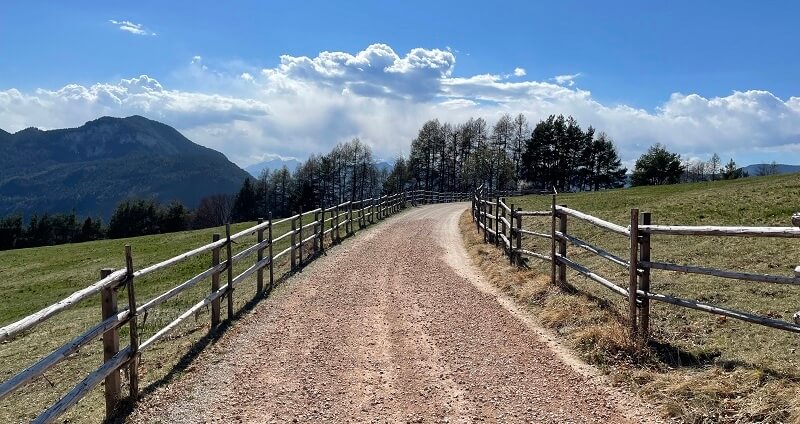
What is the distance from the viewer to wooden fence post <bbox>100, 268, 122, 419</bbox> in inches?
220

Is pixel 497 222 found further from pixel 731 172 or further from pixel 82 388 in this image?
pixel 731 172

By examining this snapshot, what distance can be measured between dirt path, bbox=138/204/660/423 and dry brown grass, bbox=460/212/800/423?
38 centimetres

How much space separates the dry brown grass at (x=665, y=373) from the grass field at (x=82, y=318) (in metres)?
5.34

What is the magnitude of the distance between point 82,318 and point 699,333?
13348 mm

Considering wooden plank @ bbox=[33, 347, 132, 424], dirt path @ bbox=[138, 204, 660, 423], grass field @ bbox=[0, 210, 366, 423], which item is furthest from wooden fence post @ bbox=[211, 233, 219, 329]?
wooden plank @ bbox=[33, 347, 132, 424]

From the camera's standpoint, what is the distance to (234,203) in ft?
347

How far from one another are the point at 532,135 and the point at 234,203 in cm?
5748

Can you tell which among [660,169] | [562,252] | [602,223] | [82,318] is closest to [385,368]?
[602,223]

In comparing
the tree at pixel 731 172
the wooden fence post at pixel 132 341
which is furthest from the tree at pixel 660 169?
the wooden fence post at pixel 132 341

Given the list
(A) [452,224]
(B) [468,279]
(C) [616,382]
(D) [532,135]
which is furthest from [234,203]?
(C) [616,382]

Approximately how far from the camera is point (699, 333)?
7.28 metres

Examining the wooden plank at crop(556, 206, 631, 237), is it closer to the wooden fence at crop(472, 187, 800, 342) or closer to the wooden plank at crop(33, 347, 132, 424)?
the wooden fence at crop(472, 187, 800, 342)

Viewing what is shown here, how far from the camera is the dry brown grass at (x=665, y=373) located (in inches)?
197

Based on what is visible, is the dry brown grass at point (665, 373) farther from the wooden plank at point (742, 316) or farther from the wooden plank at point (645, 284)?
the wooden plank at point (742, 316)
